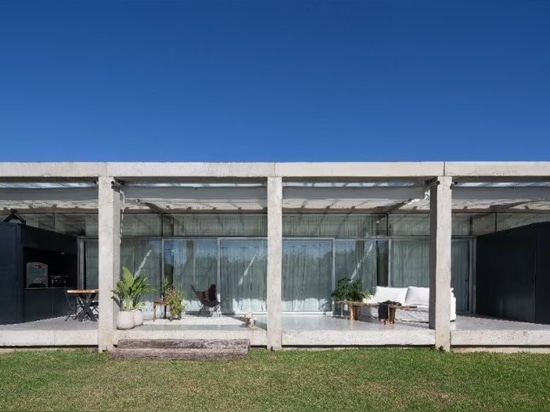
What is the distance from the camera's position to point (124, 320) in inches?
351

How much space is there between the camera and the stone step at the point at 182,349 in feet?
26.6

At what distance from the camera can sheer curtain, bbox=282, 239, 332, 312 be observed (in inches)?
518

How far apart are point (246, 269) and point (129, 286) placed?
4692 mm

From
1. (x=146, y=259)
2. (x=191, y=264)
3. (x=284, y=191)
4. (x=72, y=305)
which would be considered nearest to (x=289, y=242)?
(x=191, y=264)

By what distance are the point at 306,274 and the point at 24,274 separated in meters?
7.28

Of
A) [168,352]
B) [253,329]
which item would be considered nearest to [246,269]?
[253,329]

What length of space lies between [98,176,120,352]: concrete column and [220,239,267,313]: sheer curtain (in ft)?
15.5

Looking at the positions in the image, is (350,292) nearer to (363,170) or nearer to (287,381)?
(363,170)

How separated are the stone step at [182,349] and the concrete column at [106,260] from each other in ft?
1.50

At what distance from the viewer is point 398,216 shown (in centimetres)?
1351

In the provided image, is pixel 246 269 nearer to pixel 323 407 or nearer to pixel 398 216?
pixel 398 216

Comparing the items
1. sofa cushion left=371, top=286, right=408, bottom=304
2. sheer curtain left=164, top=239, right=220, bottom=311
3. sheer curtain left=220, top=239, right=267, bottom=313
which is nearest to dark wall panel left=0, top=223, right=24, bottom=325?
sheer curtain left=164, top=239, right=220, bottom=311

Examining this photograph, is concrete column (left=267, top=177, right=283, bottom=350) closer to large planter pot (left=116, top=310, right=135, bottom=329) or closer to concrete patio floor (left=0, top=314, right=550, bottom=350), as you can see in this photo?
concrete patio floor (left=0, top=314, right=550, bottom=350)

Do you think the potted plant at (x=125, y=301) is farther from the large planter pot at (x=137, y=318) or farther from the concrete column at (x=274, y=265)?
the concrete column at (x=274, y=265)
